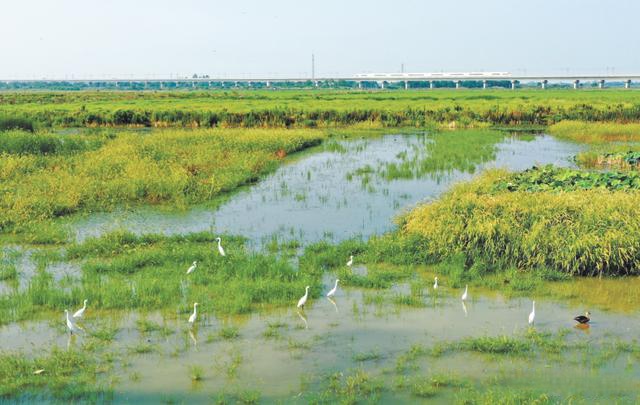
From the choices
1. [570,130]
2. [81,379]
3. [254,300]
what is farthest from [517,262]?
[570,130]

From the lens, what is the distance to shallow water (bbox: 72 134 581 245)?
14031mm

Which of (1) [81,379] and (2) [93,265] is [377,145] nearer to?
(2) [93,265]

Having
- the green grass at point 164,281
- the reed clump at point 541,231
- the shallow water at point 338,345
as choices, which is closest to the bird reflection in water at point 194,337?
the shallow water at point 338,345

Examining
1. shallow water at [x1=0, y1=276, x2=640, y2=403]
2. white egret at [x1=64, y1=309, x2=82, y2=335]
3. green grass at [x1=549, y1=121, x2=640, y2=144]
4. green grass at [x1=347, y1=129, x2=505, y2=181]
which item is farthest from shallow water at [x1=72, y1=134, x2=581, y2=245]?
green grass at [x1=549, y1=121, x2=640, y2=144]

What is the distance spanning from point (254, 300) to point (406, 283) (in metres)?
2.71

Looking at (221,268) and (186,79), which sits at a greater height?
(186,79)

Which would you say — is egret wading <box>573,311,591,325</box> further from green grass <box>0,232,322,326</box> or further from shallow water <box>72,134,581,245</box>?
shallow water <box>72,134,581,245</box>

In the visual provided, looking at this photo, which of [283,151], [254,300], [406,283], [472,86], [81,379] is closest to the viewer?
[81,379]

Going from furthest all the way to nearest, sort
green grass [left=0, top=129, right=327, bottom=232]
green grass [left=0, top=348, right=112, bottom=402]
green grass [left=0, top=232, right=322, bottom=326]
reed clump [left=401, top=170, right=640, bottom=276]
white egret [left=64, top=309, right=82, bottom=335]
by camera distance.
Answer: green grass [left=0, top=129, right=327, bottom=232], reed clump [left=401, top=170, right=640, bottom=276], green grass [left=0, top=232, right=322, bottom=326], white egret [left=64, top=309, right=82, bottom=335], green grass [left=0, top=348, right=112, bottom=402]

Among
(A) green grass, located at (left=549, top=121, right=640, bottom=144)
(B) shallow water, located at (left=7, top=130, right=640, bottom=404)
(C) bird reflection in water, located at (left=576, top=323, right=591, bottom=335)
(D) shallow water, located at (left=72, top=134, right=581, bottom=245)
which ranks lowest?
(C) bird reflection in water, located at (left=576, top=323, right=591, bottom=335)

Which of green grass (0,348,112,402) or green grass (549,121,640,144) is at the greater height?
green grass (549,121,640,144)

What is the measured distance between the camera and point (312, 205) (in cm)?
1706

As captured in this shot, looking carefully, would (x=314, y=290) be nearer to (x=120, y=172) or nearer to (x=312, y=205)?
(x=312, y=205)

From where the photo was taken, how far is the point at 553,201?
11914 mm
